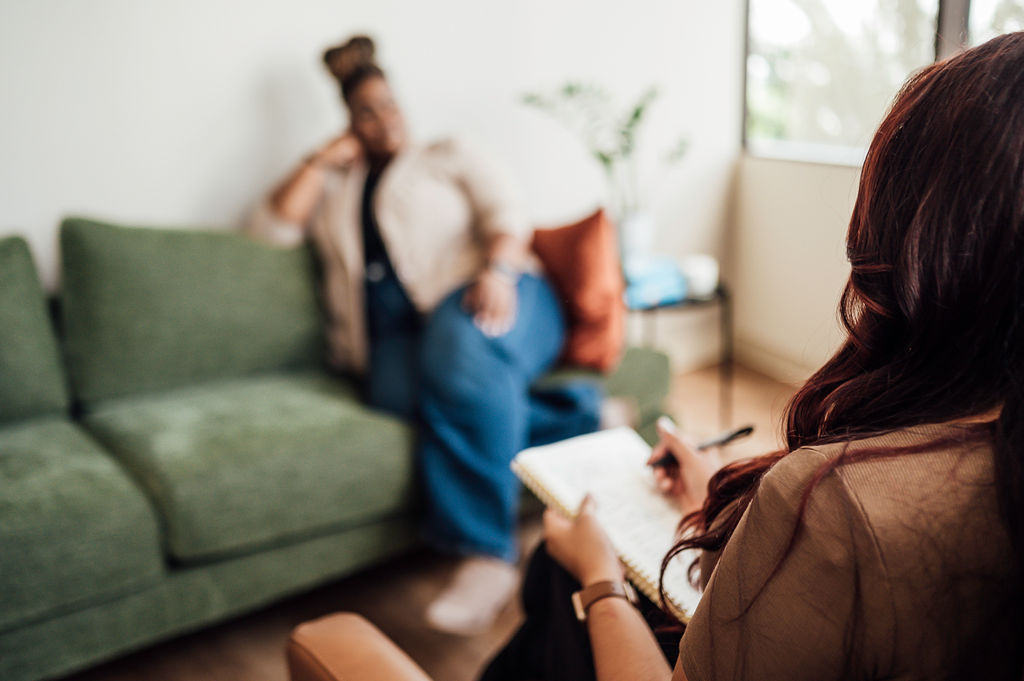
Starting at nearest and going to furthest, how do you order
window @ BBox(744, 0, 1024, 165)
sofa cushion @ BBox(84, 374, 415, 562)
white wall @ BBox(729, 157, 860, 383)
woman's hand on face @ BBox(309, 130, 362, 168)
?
sofa cushion @ BBox(84, 374, 415, 562) < woman's hand on face @ BBox(309, 130, 362, 168) < window @ BBox(744, 0, 1024, 165) < white wall @ BBox(729, 157, 860, 383)

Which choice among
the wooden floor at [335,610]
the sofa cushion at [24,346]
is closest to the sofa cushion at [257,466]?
the sofa cushion at [24,346]

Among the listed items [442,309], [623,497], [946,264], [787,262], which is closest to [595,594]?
[623,497]

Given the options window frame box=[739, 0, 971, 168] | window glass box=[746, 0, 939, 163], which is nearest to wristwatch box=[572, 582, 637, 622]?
window frame box=[739, 0, 971, 168]

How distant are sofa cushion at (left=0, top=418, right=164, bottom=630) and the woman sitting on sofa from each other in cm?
58

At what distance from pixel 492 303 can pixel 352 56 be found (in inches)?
31.3

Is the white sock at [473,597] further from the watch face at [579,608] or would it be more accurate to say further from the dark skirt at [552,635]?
the watch face at [579,608]

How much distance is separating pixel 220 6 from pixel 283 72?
23cm

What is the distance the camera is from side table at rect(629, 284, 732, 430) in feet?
8.53

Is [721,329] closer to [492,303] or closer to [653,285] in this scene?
[653,285]

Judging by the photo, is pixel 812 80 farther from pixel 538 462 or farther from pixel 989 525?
pixel 989 525

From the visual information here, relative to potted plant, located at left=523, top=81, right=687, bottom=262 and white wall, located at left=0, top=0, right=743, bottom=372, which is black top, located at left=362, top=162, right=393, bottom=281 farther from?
potted plant, located at left=523, top=81, right=687, bottom=262

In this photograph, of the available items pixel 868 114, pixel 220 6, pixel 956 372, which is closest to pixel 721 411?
pixel 868 114

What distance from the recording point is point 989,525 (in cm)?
61

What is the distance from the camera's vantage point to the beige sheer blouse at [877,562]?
23.9 inches
